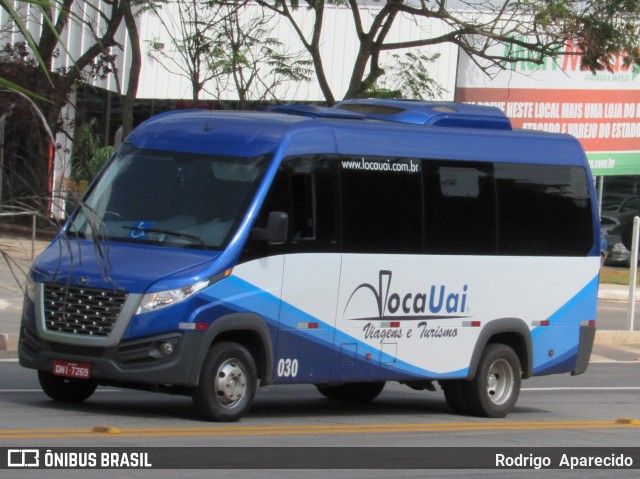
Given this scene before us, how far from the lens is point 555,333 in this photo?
43.9 ft

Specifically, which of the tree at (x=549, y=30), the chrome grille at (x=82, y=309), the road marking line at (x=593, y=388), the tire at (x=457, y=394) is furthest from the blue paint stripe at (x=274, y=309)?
the tree at (x=549, y=30)

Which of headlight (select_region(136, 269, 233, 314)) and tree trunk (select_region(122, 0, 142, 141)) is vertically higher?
tree trunk (select_region(122, 0, 142, 141))

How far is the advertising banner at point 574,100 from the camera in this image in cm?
2981

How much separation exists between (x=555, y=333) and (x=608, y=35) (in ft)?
37.3

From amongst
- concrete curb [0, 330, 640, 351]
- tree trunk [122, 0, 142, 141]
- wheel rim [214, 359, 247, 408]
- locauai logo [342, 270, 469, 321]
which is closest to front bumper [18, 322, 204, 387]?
wheel rim [214, 359, 247, 408]

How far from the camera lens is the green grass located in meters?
31.0

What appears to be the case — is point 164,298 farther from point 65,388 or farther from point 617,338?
point 617,338

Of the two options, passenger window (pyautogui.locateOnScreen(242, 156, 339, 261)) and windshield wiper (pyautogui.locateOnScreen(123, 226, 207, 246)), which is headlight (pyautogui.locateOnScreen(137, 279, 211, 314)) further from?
passenger window (pyautogui.locateOnScreen(242, 156, 339, 261))

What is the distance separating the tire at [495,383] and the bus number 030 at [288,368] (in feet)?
8.09

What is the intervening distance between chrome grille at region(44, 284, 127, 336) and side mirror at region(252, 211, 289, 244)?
1286 mm

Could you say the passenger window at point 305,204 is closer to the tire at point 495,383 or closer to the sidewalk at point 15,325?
the tire at point 495,383

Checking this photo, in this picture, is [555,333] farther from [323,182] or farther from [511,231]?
[323,182]

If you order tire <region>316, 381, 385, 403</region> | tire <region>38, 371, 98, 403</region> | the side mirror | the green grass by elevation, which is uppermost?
the side mirror

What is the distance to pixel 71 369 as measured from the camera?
10359 mm
